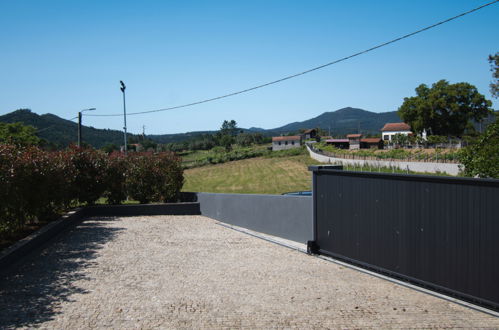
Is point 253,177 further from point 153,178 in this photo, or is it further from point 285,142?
point 285,142

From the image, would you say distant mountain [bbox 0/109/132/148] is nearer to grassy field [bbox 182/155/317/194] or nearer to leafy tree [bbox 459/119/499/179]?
grassy field [bbox 182/155/317/194]

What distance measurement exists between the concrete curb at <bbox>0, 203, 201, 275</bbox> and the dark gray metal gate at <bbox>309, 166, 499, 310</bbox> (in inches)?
260

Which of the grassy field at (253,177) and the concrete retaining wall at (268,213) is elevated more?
the concrete retaining wall at (268,213)

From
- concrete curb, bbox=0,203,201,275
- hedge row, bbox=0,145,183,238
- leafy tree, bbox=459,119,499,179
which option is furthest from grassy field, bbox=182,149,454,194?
leafy tree, bbox=459,119,499,179

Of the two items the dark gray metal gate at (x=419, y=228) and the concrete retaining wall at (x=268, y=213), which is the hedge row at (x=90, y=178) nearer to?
the concrete retaining wall at (x=268, y=213)

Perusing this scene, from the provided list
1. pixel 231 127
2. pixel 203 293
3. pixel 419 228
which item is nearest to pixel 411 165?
pixel 419 228

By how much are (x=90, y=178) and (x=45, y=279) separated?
10.2m

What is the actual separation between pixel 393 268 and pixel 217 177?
161 ft

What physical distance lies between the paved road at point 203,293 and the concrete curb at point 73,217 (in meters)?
0.29

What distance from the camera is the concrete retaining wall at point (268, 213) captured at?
11008 mm

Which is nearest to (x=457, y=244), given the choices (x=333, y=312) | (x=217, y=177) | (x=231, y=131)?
(x=333, y=312)

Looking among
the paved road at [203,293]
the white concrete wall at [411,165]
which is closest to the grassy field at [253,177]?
the white concrete wall at [411,165]

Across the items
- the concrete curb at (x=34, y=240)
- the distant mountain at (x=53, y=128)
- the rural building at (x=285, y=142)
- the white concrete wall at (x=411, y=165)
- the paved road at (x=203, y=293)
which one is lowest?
the paved road at (x=203, y=293)

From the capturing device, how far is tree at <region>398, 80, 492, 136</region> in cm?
7988
